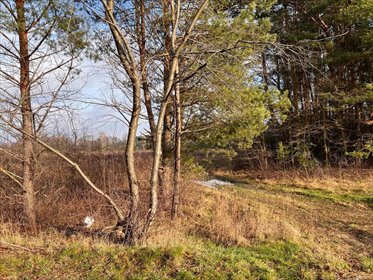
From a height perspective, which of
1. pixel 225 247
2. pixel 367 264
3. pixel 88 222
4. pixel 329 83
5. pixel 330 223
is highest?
pixel 329 83

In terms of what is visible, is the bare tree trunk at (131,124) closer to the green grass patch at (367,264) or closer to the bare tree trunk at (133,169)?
the bare tree trunk at (133,169)

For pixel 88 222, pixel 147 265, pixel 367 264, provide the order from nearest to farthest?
pixel 147 265, pixel 367 264, pixel 88 222

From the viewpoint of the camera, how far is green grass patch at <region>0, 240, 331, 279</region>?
4.14 meters

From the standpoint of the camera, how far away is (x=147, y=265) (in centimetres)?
434

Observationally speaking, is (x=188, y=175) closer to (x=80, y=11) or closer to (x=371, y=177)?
(x=80, y=11)

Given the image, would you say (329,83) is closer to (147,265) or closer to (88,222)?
(88,222)

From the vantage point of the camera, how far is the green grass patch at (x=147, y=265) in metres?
4.14

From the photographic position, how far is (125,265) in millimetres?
4332

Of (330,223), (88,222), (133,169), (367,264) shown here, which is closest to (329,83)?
(330,223)

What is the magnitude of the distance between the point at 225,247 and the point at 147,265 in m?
2.13

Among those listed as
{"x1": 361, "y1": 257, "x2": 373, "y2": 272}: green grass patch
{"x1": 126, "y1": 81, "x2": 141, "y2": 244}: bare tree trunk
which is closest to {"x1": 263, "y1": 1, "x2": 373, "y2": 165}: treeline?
{"x1": 361, "y1": 257, "x2": 373, "y2": 272}: green grass patch

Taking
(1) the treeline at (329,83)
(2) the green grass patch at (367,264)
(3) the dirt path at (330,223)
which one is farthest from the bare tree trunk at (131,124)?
(1) the treeline at (329,83)

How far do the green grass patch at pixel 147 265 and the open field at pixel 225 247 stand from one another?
0.01 metres

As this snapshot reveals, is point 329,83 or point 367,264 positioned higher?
point 329,83
